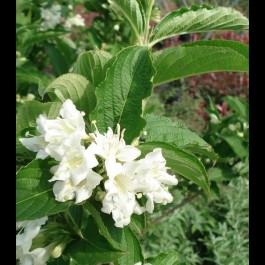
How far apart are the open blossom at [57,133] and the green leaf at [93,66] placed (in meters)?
0.14

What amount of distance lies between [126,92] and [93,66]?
0.10 metres

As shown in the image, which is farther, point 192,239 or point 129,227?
point 192,239

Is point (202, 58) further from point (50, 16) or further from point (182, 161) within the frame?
point (50, 16)

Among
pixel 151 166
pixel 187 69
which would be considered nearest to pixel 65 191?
pixel 151 166

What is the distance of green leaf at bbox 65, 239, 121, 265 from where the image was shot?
99cm

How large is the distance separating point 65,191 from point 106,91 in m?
0.22

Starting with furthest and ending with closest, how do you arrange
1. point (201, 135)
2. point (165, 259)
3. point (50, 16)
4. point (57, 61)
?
point (50, 16), point (201, 135), point (57, 61), point (165, 259)

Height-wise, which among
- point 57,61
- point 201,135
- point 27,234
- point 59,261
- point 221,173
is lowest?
point 201,135

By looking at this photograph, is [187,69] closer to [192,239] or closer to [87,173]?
[87,173]

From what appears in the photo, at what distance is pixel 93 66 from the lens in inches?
42.4

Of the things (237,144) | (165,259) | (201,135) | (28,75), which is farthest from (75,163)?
(201,135)

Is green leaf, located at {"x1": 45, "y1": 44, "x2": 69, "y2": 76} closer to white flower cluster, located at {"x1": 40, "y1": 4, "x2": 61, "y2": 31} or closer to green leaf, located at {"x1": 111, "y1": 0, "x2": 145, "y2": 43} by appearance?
white flower cluster, located at {"x1": 40, "y1": 4, "x2": 61, "y2": 31}

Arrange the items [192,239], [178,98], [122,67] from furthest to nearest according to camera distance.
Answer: [178,98] → [192,239] → [122,67]

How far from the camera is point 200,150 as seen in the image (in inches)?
43.9
